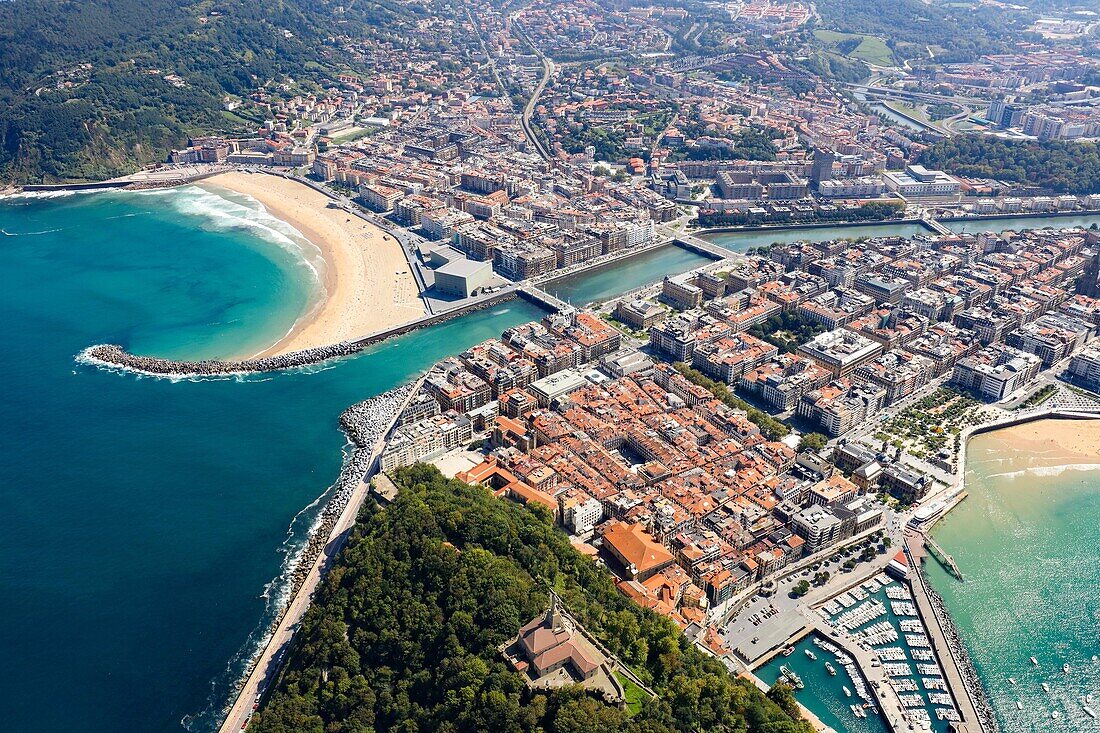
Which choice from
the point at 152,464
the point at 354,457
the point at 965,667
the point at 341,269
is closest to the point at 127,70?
the point at 341,269

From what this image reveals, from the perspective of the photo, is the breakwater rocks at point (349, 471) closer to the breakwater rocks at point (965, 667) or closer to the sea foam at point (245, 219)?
the sea foam at point (245, 219)

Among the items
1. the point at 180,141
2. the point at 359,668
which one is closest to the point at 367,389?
the point at 359,668

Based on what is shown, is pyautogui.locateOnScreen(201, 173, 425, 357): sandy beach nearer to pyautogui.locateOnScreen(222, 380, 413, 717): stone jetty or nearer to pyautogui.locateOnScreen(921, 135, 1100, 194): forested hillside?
pyautogui.locateOnScreen(222, 380, 413, 717): stone jetty

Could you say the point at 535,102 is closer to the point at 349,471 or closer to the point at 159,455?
the point at 349,471

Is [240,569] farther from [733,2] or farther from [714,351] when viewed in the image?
[733,2]

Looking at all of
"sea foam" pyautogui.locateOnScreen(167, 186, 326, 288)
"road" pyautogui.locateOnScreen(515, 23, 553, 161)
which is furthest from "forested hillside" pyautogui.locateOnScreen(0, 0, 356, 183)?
"road" pyautogui.locateOnScreen(515, 23, 553, 161)

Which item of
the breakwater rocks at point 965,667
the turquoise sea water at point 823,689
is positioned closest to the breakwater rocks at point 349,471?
the turquoise sea water at point 823,689
